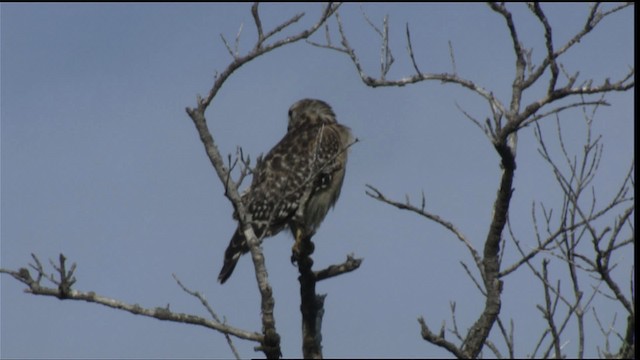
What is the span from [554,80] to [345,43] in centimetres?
158

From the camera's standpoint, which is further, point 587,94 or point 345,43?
point 345,43

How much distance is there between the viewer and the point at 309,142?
1101 centimetres

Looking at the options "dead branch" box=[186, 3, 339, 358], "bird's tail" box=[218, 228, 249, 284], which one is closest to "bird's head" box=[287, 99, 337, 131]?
"bird's tail" box=[218, 228, 249, 284]

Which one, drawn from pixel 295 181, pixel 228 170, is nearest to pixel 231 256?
pixel 295 181

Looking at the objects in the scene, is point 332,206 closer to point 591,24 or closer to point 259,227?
point 259,227

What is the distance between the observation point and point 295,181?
10570mm

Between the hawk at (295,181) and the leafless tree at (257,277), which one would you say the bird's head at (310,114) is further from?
the leafless tree at (257,277)

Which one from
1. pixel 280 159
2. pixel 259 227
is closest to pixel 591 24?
pixel 259 227

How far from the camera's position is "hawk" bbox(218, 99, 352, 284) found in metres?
9.52

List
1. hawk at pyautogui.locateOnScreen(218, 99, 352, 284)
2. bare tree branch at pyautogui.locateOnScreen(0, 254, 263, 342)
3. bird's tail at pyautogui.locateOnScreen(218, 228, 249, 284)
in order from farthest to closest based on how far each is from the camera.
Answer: hawk at pyautogui.locateOnScreen(218, 99, 352, 284), bird's tail at pyautogui.locateOnScreen(218, 228, 249, 284), bare tree branch at pyautogui.locateOnScreen(0, 254, 263, 342)

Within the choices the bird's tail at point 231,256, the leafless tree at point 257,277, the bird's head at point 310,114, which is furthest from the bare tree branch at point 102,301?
the bird's head at point 310,114

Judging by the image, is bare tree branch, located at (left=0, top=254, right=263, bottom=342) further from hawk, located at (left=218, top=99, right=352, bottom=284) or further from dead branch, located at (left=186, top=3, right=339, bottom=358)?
hawk, located at (left=218, top=99, right=352, bottom=284)

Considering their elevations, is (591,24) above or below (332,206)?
below

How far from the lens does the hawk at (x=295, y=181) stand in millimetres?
9523
